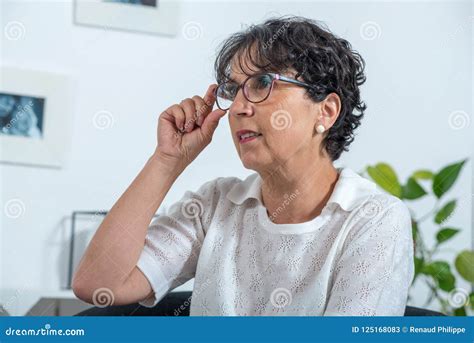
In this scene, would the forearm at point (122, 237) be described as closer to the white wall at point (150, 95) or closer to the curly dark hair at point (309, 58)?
the curly dark hair at point (309, 58)

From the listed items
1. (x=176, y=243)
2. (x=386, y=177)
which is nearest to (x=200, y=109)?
(x=176, y=243)

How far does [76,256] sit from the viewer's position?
2.00m

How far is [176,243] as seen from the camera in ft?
3.70

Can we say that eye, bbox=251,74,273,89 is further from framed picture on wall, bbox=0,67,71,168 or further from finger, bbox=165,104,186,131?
framed picture on wall, bbox=0,67,71,168

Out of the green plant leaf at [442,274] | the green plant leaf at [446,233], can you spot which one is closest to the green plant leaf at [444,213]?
the green plant leaf at [446,233]

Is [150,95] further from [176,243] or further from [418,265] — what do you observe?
[418,265]

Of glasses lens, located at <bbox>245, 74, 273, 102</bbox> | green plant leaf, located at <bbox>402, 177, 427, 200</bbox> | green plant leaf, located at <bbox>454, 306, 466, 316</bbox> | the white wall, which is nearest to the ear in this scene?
glasses lens, located at <bbox>245, 74, 273, 102</bbox>

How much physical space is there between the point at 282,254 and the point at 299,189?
0.11 metres

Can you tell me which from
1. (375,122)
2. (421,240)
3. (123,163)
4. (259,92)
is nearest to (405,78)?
(375,122)

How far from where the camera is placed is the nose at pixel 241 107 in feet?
3.37

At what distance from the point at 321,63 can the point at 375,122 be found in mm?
866

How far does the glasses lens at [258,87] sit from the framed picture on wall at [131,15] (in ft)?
3.13

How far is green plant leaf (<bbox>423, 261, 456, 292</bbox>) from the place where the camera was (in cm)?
193
